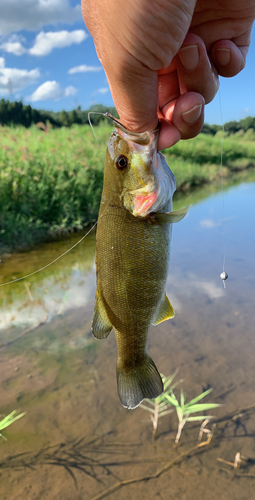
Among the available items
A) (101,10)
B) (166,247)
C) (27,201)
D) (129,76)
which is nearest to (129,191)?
(166,247)

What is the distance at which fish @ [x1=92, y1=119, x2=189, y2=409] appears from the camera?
1615 mm

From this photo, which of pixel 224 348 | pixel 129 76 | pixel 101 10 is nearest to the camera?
pixel 101 10

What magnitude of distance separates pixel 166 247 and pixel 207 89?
959 millimetres

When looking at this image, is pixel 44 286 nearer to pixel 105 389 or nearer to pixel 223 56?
pixel 105 389

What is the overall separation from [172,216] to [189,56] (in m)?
0.86

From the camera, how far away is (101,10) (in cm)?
126

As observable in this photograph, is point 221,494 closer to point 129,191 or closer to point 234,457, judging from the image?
point 234,457

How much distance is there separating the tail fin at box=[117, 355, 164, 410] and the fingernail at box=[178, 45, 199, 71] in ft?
5.10

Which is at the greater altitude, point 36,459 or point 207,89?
point 207,89

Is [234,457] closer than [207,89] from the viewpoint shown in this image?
No

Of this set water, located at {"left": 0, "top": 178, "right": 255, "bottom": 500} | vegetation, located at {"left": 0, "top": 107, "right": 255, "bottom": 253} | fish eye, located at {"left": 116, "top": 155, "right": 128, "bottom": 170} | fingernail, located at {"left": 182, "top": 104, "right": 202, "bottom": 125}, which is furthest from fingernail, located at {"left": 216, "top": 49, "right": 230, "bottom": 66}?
vegetation, located at {"left": 0, "top": 107, "right": 255, "bottom": 253}

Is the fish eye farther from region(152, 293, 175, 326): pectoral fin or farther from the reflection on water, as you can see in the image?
the reflection on water

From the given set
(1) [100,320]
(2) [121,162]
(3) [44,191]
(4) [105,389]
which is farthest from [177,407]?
(3) [44,191]

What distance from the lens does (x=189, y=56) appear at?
175cm
